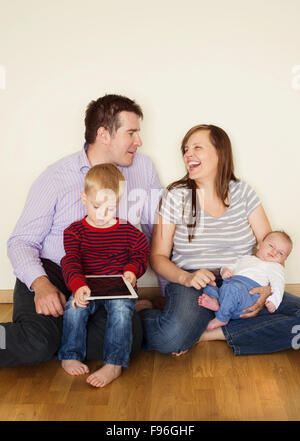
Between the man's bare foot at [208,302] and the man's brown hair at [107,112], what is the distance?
89cm

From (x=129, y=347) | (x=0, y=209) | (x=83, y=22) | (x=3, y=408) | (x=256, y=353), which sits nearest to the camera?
(x=3, y=408)

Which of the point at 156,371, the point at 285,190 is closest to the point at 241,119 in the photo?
the point at 285,190

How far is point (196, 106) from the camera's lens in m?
2.55

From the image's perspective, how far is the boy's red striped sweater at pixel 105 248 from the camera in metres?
2.08

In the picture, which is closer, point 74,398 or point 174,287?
point 74,398

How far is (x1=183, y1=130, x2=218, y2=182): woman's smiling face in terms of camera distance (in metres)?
2.31

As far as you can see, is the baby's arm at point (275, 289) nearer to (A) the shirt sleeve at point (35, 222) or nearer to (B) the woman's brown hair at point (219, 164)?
(B) the woman's brown hair at point (219, 164)

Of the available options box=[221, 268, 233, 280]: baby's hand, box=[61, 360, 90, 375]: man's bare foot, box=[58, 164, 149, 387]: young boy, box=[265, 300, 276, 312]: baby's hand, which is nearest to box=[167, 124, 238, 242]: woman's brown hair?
box=[221, 268, 233, 280]: baby's hand

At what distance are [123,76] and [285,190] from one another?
106 centimetres

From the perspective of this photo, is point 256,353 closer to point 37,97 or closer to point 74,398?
point 74,398

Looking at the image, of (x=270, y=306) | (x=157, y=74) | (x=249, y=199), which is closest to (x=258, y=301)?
(x=270, y=306)

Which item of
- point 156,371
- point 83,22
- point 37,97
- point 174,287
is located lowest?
point 156,371

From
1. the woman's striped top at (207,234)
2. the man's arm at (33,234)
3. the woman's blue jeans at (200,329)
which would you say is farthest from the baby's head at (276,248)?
the man's arm at (33,234)

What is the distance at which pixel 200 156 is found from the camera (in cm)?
231
